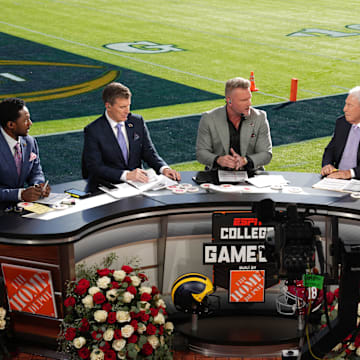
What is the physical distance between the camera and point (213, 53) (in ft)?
71.4

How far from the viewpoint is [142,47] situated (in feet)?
73.9

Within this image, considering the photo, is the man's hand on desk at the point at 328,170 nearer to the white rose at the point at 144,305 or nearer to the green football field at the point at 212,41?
the white rose at the point at 144,305

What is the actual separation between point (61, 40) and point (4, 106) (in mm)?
18027

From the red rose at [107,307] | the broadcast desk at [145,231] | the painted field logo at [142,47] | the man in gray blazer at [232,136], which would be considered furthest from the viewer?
the painted field logo at [142,47]

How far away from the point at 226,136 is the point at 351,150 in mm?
1242

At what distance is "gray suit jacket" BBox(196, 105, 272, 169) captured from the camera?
7047mm

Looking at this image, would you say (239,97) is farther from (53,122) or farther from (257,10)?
(257,10)

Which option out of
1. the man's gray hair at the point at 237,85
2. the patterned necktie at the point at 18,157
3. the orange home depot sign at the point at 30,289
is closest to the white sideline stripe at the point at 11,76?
the patterned necktie at the point at 18,157

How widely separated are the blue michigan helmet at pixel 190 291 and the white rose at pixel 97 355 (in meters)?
0.96

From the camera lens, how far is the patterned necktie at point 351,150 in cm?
691

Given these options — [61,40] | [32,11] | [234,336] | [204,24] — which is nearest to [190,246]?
[234,336]

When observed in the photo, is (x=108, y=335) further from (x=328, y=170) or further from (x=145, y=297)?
(x=328, y=170)

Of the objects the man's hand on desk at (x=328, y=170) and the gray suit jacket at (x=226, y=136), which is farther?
the gray suit jacket at (x=226, y=136)

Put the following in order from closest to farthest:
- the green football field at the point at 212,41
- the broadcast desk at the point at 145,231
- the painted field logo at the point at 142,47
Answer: the broadcast desk at the point at 145,231 < the green football field at the point at 212,41 < the painted field logo at the point at 142,47
